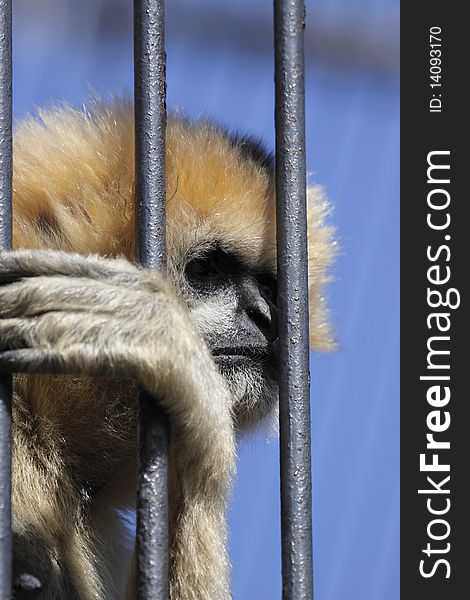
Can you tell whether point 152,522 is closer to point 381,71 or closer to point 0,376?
point 0,376

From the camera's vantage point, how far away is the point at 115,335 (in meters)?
1.85

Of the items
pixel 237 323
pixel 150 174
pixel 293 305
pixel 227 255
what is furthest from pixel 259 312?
pixel 150 174

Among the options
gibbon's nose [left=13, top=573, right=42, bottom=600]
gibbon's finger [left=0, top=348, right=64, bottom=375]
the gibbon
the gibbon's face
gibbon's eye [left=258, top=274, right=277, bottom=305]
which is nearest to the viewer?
gibbon's finger [left=0, top=348, right=64, bottom=375]

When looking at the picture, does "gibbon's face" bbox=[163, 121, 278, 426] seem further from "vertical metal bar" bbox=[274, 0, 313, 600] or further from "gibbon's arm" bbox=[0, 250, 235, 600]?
"vertical metal bar" bbox=[274, 0, 313, 600]

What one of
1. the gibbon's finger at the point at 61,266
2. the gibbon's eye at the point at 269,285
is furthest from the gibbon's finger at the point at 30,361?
the gibbon's eye at the point at 269,285

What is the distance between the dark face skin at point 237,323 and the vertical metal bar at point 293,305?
83cm

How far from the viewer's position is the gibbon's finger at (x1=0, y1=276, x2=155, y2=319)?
71.3 inches

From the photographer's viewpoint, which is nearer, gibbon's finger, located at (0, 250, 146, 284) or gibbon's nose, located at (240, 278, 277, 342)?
gibbon's finger, located at (0, 250, 146, 284)

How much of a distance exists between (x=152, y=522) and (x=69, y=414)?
78cm

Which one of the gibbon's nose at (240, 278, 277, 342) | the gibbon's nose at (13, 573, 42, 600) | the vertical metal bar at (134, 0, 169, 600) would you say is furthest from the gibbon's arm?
the gibbon's nose at (240, 278, 277, 342)

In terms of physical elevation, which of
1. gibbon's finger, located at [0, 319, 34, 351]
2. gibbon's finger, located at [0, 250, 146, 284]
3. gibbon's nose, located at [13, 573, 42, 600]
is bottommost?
gibbon's nose, located at [13, 573, 42, 600]

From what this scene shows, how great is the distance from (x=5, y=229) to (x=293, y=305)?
539 mm

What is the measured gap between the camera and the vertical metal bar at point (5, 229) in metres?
1.64

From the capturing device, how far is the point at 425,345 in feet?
11.8
